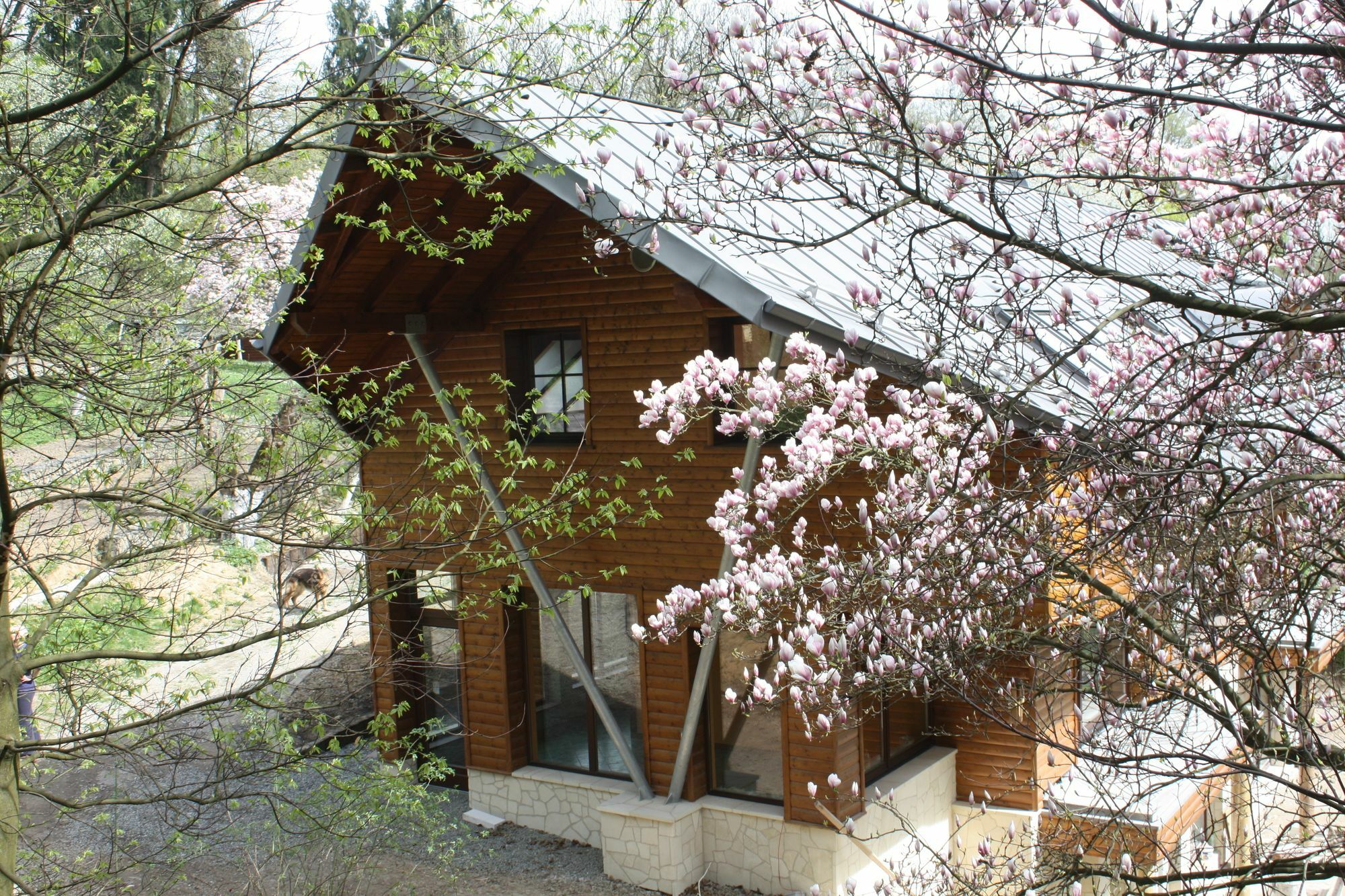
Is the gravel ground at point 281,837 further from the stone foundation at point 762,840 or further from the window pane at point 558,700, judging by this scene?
the window pane at point 558,700

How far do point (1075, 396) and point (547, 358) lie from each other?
6.79 m

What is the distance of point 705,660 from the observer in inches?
328

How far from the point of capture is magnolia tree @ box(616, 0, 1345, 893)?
372cm

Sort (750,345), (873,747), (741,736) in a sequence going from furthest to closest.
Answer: (741,736)
(873,747)
(750,345)

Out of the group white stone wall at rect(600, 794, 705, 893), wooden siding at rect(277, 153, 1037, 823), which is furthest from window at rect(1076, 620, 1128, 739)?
white stone wall at rect(600, 794, 705, 893)

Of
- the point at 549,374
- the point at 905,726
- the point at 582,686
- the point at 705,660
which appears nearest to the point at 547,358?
the point at 549,374

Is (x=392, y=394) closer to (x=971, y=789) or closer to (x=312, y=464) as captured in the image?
(x=312, y=464)

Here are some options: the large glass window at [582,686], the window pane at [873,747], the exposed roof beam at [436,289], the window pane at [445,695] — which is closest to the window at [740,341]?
the exposed roof beam at [436,289]

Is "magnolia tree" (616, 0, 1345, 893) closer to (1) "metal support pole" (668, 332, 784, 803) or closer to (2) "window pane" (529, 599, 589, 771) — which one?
(1) "metal support pole" (668, 332, 784, 803)

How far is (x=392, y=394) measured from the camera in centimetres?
712

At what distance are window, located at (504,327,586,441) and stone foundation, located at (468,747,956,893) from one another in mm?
3315

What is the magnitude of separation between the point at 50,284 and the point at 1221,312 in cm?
506

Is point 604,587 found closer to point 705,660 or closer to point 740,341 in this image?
point 705,660

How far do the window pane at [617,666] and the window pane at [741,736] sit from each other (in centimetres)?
79
